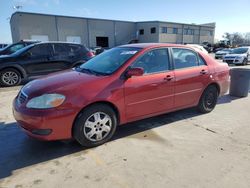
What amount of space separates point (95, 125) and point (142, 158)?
34.5 inches

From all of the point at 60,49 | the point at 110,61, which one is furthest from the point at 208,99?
the point at 60,49

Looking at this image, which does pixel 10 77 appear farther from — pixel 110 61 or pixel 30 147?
pixel 110 61

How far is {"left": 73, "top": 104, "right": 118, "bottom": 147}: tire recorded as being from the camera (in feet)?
10.6

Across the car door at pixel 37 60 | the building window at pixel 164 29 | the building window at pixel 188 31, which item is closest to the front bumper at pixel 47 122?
the car door at pixel 37 60

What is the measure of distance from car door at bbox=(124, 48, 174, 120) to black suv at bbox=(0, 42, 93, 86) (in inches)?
228

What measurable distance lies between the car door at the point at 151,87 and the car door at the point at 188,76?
20 cm

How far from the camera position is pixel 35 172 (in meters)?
2.82

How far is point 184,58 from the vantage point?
455 cm

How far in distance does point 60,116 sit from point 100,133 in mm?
741

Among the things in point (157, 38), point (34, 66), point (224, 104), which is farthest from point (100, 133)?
point (157, 38)

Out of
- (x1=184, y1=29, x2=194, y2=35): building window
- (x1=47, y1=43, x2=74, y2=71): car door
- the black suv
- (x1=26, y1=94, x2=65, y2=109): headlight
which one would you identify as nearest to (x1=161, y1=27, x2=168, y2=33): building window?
(x1=184, y1=29, x2=194, y2=35): building window

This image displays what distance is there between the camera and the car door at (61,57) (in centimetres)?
877

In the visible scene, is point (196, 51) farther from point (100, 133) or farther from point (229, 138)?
point (100, 133)

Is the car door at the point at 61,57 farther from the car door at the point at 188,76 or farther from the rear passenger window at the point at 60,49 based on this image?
the car door at the point at 188,76
